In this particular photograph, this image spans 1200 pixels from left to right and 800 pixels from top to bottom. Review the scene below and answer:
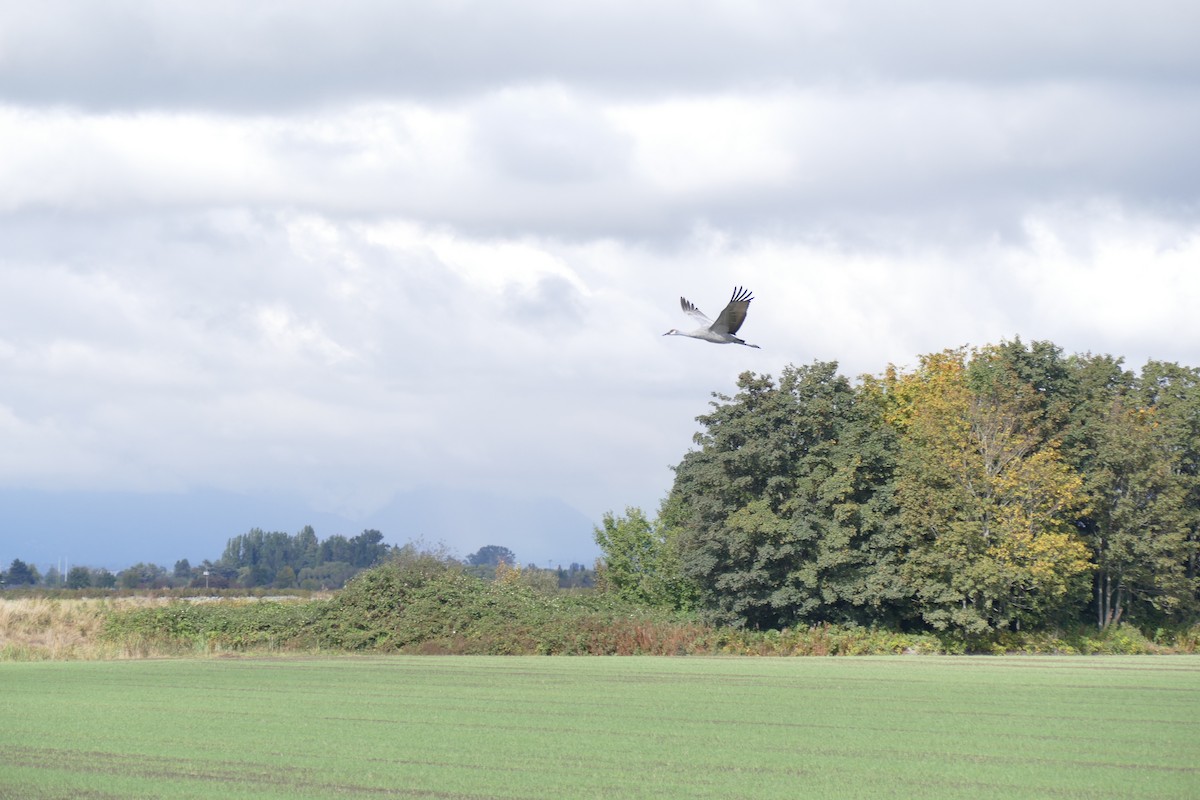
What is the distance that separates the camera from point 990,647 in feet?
147

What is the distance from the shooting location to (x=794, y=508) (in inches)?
1802

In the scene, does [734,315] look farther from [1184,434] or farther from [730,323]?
[1184,434]

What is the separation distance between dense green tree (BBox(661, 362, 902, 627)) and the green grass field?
53.4 ft

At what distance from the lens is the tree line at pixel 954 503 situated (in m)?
44.4

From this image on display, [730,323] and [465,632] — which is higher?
[730,323]

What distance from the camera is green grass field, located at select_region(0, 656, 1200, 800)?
12.5 m

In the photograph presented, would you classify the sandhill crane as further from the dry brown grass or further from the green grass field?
the dry brown grass

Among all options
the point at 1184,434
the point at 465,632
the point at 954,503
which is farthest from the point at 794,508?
the point at 1184,434

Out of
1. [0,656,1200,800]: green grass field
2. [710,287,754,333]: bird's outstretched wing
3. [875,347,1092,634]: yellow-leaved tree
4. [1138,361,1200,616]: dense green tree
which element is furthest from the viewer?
[1138,361,1200,616]: dense green tree

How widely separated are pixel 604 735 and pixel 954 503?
30957mm

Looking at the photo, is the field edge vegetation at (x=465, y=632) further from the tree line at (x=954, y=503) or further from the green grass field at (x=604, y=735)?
the green grass field at (x=604, y=735)

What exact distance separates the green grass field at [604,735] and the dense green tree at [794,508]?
53.4ft

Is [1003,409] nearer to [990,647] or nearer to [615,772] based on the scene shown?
[990,647]

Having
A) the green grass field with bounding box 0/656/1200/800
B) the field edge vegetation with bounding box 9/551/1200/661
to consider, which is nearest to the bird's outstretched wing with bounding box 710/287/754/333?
the green grass field with bounding box 0/656/1200/800
